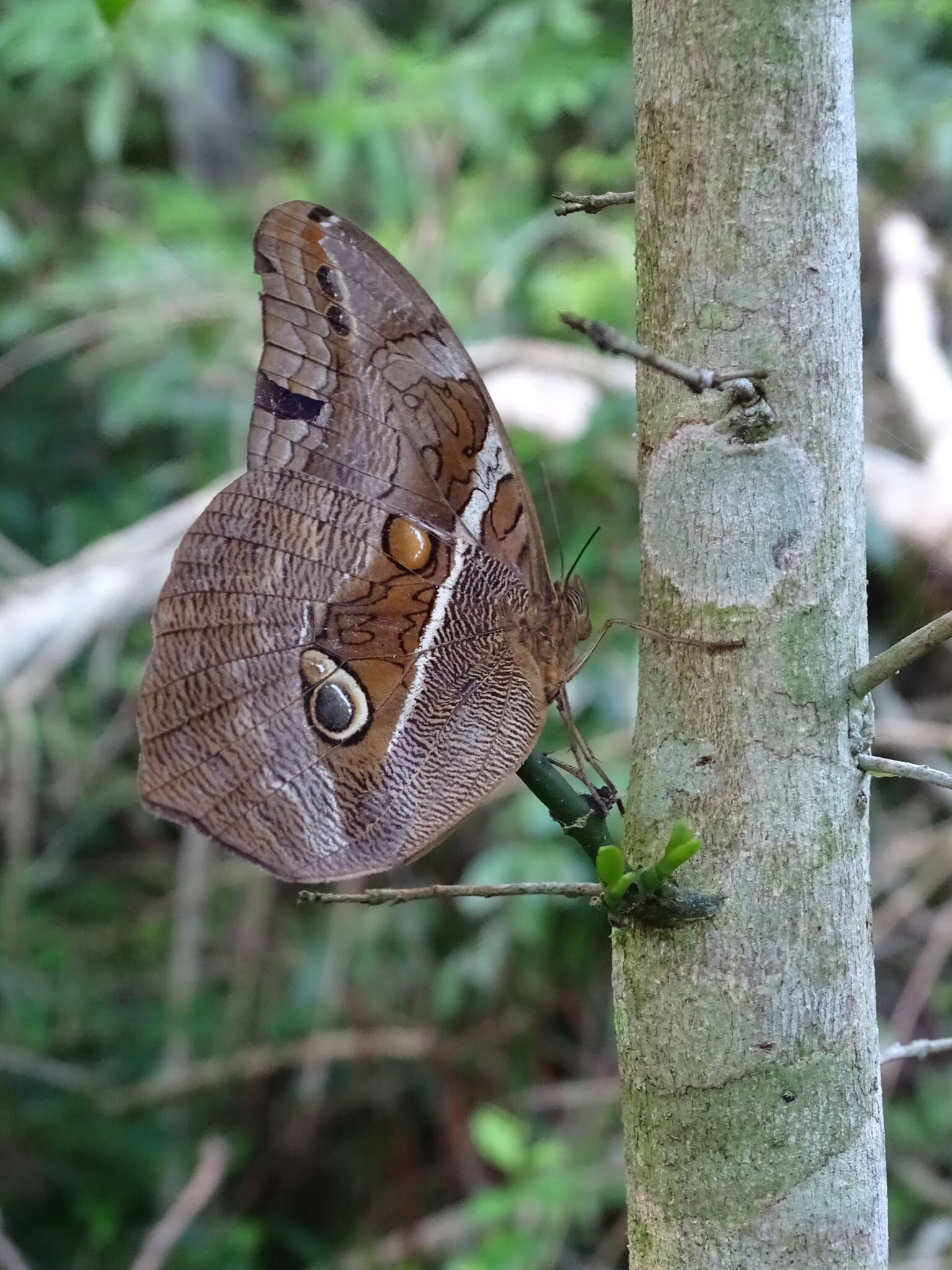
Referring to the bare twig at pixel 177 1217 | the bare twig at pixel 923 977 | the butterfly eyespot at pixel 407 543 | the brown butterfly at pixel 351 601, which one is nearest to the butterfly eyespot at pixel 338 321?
the brown butterfly at pixel 351 601

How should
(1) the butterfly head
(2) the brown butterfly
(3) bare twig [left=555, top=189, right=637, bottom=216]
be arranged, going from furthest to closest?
(1) the butterfly head < (2) the brown butterfly < (3) bare twig [left=555, top=189, right=637, bottom=216]

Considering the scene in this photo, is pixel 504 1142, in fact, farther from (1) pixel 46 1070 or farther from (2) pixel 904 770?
(2) pixel 904 770

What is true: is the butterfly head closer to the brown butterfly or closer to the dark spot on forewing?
the brown butterfly

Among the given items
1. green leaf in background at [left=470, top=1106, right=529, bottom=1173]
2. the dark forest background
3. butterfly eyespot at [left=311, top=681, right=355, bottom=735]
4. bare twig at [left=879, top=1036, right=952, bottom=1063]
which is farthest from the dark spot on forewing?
green leaf in background at [left=470, top=1106, right=529, bottom=1173]

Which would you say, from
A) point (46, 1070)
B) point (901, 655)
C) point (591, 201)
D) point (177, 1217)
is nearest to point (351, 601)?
point (591, 201)

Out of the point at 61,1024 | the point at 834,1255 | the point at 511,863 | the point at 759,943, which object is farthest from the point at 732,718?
the point at 61,1024

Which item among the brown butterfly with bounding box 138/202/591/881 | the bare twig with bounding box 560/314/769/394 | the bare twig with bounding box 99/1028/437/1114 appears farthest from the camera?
the bare twig with bounding box 99/1028/437/1114

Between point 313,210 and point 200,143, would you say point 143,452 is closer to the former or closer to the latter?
point 200,143
